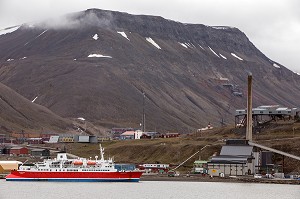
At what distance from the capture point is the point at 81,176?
125m

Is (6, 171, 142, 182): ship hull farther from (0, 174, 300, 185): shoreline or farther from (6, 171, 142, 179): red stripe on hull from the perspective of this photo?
(0, 174, 300, 185): shoreline

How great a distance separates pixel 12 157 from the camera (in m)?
178

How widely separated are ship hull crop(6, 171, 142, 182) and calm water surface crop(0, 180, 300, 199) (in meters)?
2.41

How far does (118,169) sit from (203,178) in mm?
15392

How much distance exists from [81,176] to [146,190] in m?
21.1

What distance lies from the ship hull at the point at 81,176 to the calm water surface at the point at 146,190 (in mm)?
2408

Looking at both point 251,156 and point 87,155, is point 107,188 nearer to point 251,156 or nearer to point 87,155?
point 251,156

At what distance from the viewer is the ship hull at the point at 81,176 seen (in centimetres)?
12400

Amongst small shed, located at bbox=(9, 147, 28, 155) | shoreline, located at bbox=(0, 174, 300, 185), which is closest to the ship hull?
shoreline, located at bbox=(0, 174, 300, 185)

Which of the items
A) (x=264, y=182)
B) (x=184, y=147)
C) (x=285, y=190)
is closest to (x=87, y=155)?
(x=184, y=147)

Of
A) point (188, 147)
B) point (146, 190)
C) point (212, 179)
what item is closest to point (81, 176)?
point (146, 190)

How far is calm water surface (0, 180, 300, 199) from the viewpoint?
319ft

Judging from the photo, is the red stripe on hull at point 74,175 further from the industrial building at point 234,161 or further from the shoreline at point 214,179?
the industrial building at point 234,161

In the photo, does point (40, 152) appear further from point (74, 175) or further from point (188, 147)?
point (74, 175)
